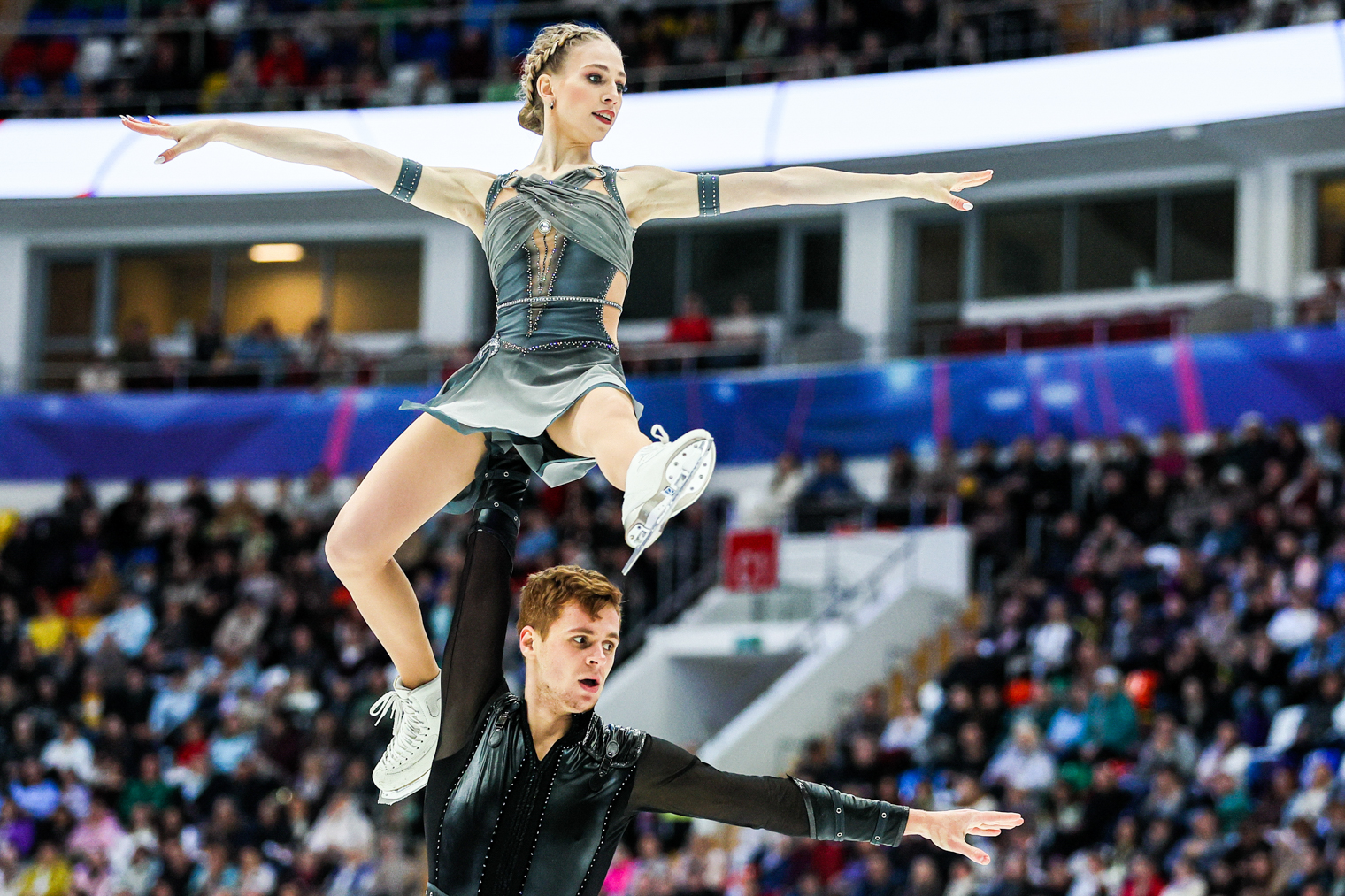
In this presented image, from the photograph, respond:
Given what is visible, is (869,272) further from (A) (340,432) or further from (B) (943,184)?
(B) (943,184)

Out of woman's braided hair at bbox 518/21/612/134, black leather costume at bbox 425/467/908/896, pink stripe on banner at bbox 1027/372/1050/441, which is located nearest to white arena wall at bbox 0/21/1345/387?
pink stripe on banner at bbox 1027/372/1050/441

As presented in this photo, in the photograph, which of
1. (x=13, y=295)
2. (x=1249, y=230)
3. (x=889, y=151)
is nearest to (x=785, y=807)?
(x=889, y=151)

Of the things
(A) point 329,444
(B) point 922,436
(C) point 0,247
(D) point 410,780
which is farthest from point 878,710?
(C) point 0,247

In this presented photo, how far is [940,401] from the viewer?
1727cm

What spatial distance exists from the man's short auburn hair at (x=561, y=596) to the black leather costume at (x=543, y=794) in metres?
0.15

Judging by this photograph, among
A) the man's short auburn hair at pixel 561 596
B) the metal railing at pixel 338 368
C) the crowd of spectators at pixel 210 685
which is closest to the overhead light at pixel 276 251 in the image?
the metal railing at pixel 338 368

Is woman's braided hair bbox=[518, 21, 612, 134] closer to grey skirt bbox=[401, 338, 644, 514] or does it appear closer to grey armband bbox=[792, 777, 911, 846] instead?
grey skirt bbox=[401, 338, 644, 514]

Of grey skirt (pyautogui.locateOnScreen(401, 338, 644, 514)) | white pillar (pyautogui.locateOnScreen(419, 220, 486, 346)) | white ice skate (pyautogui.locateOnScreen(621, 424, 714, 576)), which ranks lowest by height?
white ice skate (pyautogui.locateOnScreen(621, 424, 714, 576))

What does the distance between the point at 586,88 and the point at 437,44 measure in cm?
1635

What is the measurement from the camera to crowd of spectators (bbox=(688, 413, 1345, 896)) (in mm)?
10578

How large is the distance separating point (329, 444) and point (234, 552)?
1.89 metres

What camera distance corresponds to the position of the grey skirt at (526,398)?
13.5 feet

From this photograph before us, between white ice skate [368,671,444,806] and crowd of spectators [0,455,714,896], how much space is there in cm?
885

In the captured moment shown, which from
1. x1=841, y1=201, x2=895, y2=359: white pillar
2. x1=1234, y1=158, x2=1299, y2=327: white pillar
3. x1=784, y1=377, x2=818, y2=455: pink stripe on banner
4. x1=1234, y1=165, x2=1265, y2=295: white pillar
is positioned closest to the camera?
x1=1234, y1=158, x2=1299, y2=327: white pillar
